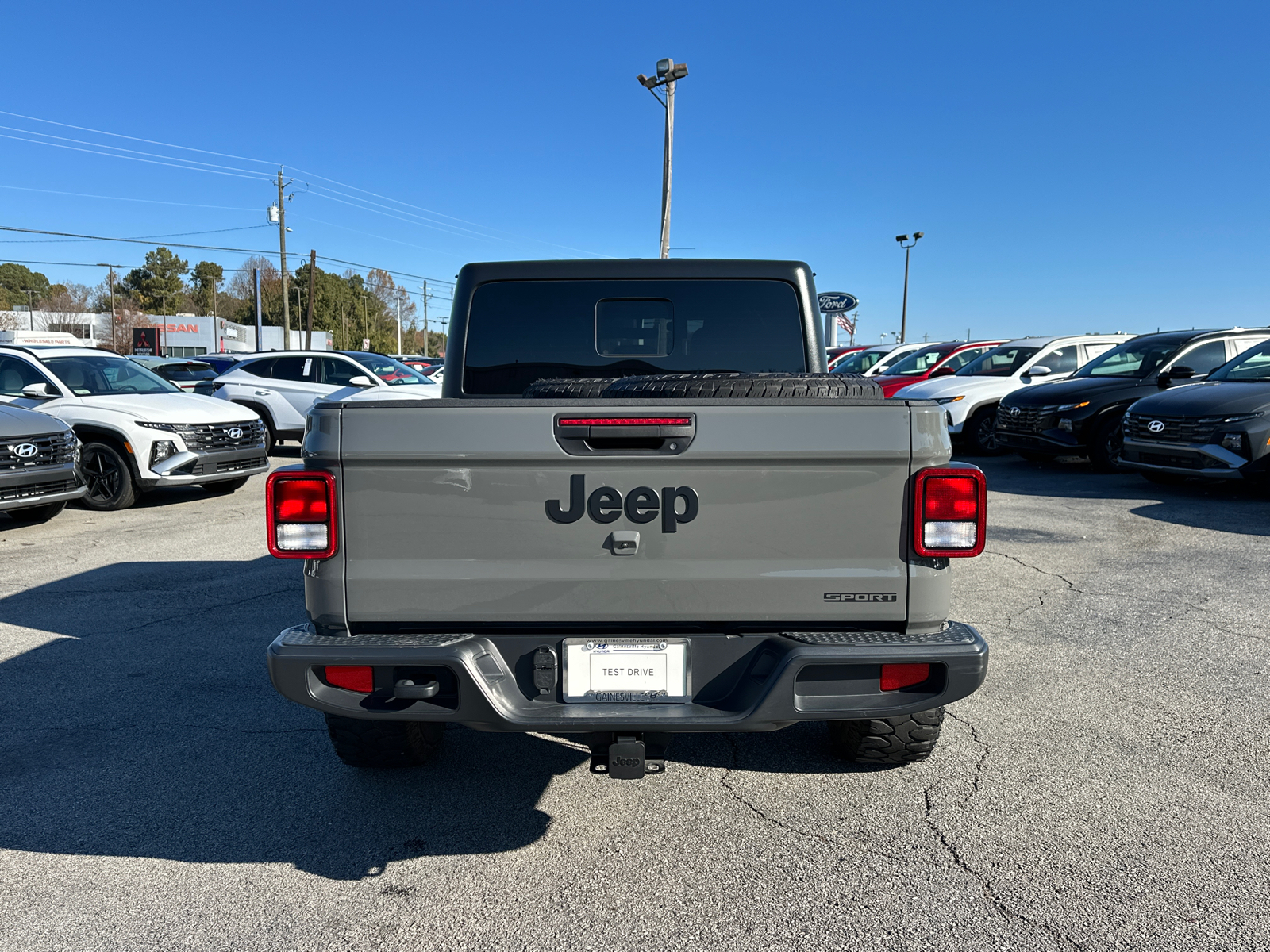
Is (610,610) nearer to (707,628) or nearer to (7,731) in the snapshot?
(707,628)

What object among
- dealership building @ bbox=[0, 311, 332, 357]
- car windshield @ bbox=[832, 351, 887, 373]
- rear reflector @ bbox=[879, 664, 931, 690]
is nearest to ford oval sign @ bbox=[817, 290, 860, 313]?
car windshield @ bbox=[832, 351, 887, 373]

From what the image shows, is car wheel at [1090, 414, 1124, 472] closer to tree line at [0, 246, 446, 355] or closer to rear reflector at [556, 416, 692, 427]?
rear reflector at [556, 416, 692, 427]

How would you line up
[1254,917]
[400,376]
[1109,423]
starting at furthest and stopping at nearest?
[400,376]
[1109,423]
[1254,917]

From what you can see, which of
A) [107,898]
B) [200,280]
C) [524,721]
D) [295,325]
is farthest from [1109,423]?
[200,280]

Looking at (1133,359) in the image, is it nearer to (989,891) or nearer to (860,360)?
(860,360)

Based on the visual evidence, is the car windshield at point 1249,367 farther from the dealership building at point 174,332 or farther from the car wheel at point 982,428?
the dealership building at point 174,332

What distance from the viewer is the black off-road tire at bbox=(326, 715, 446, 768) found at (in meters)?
3.25

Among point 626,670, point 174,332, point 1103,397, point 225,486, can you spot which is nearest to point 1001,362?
point 1103,397

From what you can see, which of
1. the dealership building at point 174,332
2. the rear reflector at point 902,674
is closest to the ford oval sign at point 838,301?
the rear reflector at point 902,674

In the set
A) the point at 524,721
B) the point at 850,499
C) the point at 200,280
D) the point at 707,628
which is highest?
the point at 200,280

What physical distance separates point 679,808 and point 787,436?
1.44 meters

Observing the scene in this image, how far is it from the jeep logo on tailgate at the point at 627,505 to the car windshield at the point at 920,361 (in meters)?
16.1

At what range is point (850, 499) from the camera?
2.60 metres

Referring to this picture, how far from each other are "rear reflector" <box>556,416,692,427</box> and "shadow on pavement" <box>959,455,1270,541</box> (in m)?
6.15
